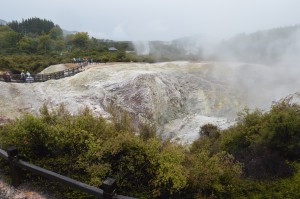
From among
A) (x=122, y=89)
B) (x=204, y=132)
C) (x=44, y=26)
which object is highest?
(x=44, y=26)

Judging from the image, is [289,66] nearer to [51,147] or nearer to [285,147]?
[285,147]

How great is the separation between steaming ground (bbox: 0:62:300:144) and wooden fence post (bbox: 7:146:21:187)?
14.7 m

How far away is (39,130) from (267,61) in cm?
3419

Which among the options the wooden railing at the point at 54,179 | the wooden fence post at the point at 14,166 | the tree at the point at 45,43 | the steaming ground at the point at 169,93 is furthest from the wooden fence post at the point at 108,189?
the tree at the point at 45,43

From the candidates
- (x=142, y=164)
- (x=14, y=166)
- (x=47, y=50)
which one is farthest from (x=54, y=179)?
(x=47, y=50)

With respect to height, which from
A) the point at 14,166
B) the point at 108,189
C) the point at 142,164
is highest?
the point at 108,189

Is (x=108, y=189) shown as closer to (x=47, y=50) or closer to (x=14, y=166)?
(x=14, y=166)

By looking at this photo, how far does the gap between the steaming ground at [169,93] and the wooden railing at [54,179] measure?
14.8m

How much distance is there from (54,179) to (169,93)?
876 inches

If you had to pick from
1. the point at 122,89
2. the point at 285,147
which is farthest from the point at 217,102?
the point at 285,147

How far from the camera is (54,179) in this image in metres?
5.51

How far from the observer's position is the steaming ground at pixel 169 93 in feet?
76.2

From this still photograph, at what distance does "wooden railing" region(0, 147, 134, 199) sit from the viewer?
4.77m

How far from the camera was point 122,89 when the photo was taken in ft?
83.5
